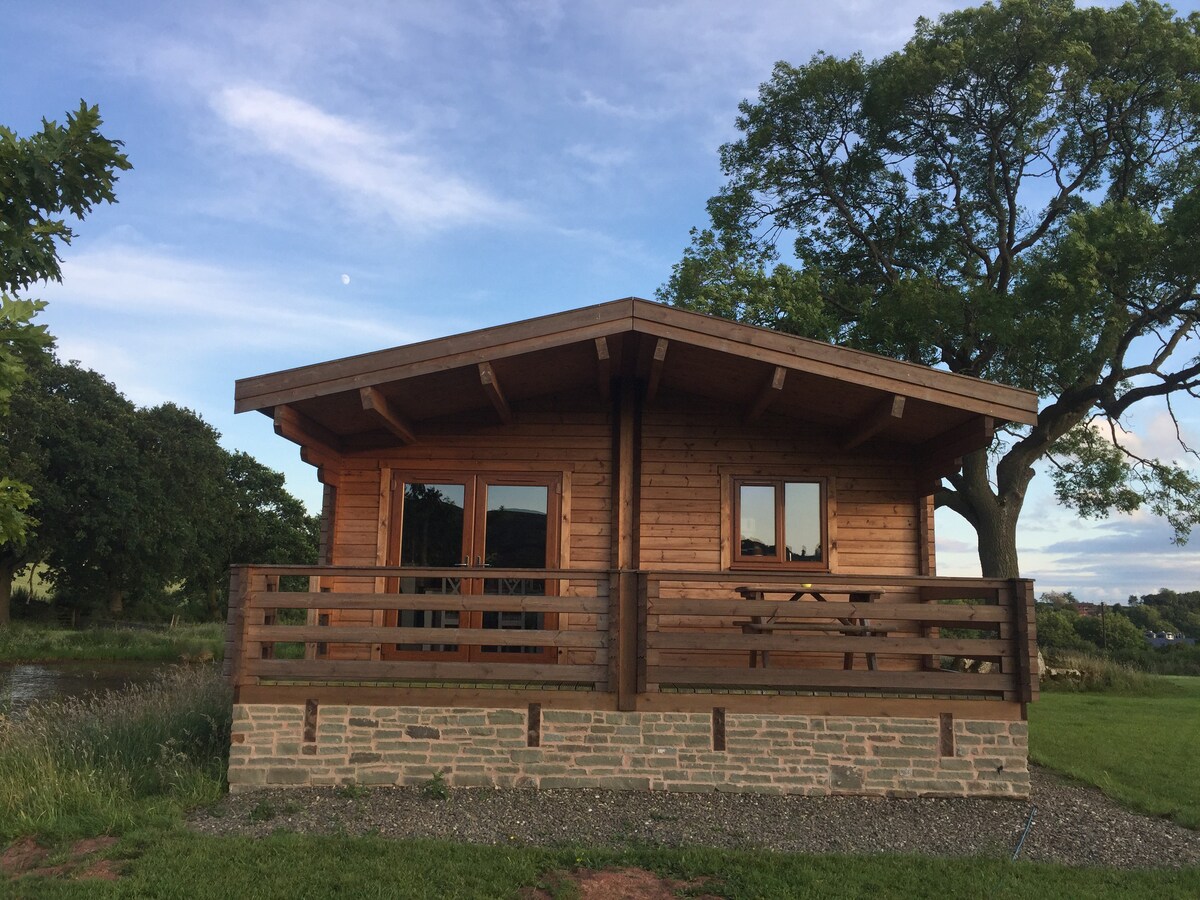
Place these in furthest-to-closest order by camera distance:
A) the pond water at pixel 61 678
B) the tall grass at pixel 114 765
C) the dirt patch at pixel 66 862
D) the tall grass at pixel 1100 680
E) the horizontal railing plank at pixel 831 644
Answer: the tall grass at pixel 1100 680 < the pond water at pixel 61 678 < the horizontal railing plank at pixel 831 644 < the tall grass at pixel 114 765 < the dirt patch at pixel 66 862

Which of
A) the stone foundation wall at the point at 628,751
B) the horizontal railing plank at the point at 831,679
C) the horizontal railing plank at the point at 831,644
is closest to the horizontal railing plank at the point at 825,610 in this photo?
the horizontal railing plank at the point at 831,644

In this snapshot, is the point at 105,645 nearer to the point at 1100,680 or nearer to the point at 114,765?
the point at 114,765

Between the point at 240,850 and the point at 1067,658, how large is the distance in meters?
18.9

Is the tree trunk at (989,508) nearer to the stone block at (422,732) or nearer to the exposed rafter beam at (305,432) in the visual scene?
the exposed rafter beam at (305,432)

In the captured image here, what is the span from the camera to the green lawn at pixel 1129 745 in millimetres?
8867

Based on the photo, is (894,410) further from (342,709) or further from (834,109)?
(834,109)

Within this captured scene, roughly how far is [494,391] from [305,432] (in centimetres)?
184

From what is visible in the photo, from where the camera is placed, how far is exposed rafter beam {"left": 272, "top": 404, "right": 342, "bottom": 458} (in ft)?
27.8

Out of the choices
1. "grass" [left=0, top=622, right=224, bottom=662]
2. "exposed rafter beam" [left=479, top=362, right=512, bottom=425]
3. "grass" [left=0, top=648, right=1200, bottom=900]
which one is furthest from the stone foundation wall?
"grass" [left=0, top=622, right=224, bottom=662]

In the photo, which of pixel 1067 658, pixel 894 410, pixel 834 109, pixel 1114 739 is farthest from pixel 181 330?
pixel 1067 658

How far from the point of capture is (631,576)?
8.23 metres

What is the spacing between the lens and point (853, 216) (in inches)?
920

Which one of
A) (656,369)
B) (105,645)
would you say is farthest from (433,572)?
(105,645)

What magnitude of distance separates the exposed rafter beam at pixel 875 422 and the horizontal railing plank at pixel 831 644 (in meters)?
2.01
